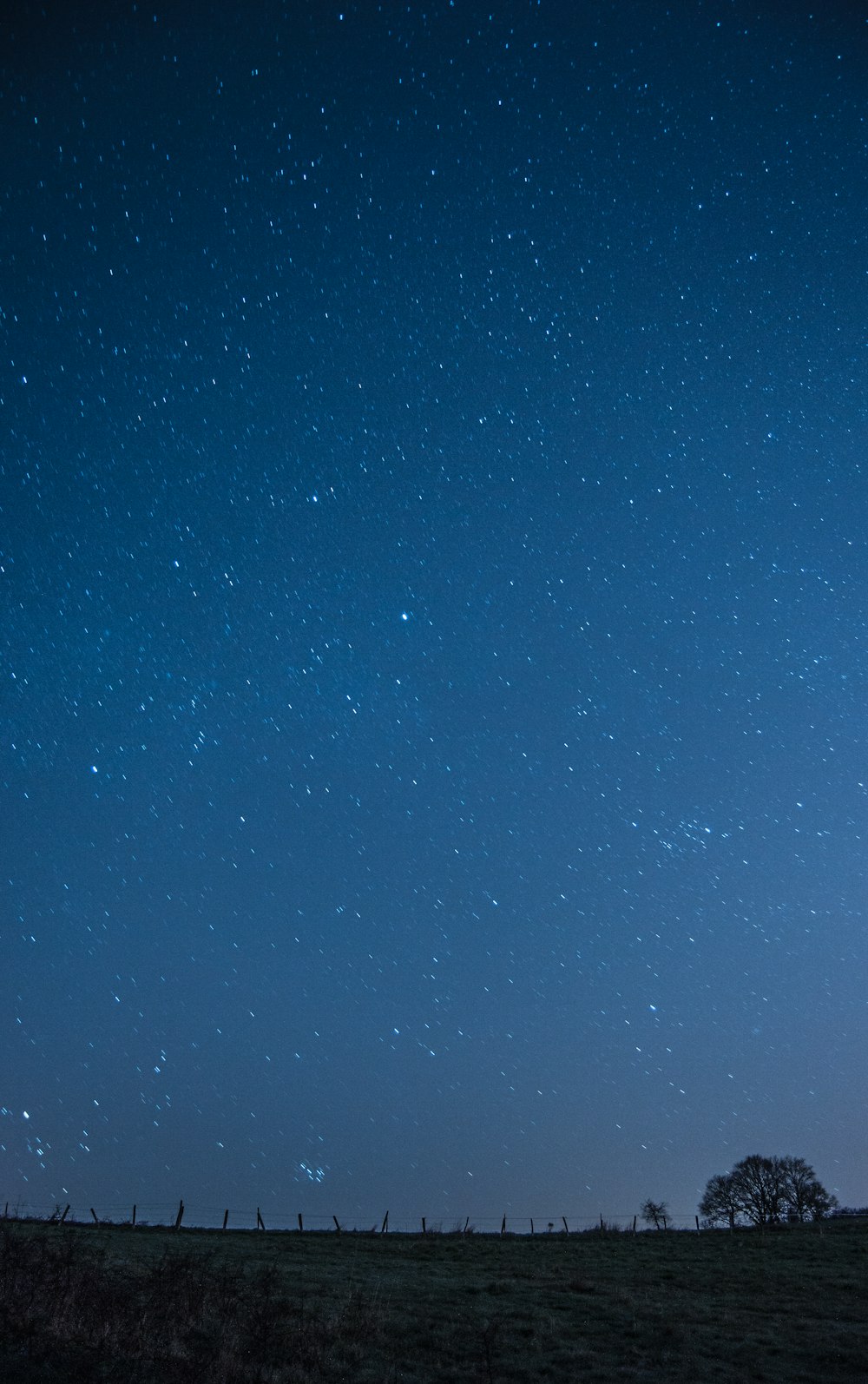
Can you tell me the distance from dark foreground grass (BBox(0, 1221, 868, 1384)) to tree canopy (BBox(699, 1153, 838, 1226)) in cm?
3413

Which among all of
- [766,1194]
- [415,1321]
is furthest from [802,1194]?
[415,1321]

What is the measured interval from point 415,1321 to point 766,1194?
166ft

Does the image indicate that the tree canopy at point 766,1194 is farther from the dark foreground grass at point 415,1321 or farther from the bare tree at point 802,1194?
the dark foreground grass at point 415,1321

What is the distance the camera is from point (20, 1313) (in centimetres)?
1141

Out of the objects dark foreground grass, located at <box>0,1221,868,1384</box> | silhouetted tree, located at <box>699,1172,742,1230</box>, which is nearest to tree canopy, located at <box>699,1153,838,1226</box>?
silhouetted tree, located at <box>699,1172,742,1230</box>

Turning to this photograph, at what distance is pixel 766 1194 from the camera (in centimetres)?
5578

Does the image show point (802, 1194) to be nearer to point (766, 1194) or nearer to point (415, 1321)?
point (766, 1194)

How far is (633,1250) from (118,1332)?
24.8m

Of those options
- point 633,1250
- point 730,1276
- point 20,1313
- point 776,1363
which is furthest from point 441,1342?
point 633,1250

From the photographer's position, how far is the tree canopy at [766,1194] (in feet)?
175

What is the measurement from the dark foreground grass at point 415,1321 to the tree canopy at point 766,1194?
112 feet

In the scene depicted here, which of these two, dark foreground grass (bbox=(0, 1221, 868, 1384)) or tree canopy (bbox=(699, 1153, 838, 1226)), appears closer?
dark foreground grass (bbox=(0, 1221, 868, 1384))

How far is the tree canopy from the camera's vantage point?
175 feet

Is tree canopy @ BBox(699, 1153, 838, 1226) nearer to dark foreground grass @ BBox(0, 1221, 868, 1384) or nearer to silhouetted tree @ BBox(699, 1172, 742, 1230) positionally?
silhouetted tree @ BBox(699, 1172, 742, 1230)
